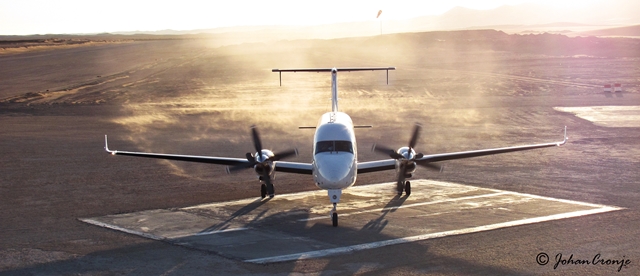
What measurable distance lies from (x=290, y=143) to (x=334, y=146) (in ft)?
56.0

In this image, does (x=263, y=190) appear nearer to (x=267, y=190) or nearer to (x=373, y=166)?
(x=267, y=190)

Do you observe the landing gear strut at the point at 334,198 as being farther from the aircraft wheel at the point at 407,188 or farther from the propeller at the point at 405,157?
the aircraft wheel at the point at 407,188

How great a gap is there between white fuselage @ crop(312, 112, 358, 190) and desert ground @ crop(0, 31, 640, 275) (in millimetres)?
3528

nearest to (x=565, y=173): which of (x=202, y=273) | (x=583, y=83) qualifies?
(x=202, y=273)

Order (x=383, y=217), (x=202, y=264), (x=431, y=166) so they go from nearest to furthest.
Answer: (x=202, y=264) → (x=383, y=217) → (x=431, y=166)

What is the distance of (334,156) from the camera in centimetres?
2267

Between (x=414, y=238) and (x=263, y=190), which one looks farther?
(x=263, y=190)

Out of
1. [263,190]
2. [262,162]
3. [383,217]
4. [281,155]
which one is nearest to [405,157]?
[383,217]

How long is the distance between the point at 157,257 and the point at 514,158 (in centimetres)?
2188

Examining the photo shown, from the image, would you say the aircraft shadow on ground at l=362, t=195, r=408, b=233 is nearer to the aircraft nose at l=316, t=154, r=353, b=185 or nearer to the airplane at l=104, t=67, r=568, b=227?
the airplane at l=104, t=67, r=568, b=227

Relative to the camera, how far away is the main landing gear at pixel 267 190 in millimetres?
26172

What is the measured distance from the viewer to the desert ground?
1869 cm

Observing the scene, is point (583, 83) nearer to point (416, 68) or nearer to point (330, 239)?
point (416, 68)

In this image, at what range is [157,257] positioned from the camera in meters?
18.8
